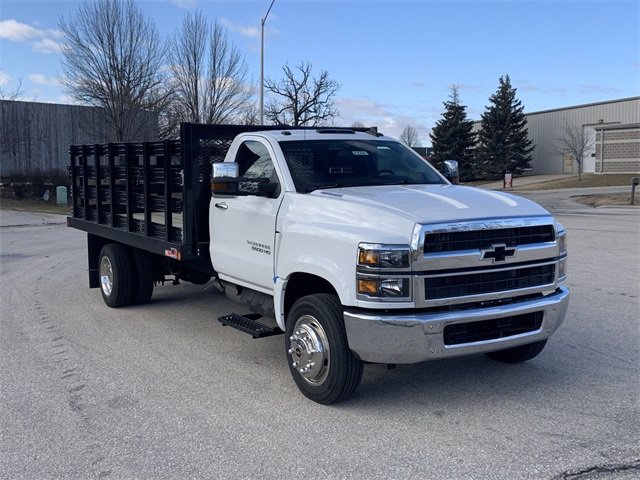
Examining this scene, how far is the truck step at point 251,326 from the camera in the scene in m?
5.62

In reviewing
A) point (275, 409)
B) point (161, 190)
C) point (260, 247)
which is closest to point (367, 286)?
point (275, 409)

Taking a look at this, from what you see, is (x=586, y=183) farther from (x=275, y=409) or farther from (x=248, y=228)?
(x=275, y=409)

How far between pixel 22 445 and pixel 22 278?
292 inches

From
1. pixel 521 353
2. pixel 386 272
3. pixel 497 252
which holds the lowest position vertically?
pixel 521 353

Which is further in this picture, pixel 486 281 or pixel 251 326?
pixel 251 326

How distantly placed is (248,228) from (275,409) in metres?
1.73

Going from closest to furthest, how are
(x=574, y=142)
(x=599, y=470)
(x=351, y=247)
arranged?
(x=599, y=470) → (x=351, y=247) → (x=574, y=142)

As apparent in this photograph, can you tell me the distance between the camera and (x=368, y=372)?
577cm

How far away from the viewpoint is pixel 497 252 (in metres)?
4.68

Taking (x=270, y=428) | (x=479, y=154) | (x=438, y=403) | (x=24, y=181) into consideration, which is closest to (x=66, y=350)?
(x=270, y=428)

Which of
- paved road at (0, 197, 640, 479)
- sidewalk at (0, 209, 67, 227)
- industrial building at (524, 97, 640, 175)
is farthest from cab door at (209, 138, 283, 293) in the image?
industrial building at (524, 97, 640, 175)

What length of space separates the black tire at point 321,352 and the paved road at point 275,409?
16 centimetres

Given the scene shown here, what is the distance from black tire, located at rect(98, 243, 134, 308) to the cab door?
236 centimetres

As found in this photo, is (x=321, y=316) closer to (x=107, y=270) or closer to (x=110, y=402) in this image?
(x=110, y=402)
